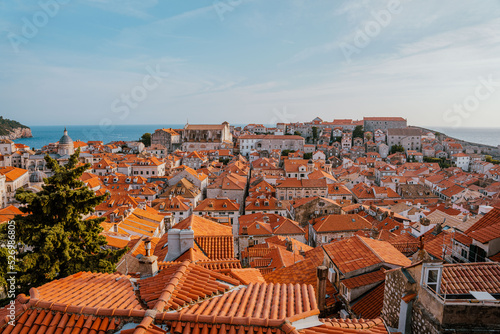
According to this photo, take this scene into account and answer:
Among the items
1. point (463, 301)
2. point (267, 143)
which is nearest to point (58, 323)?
point (463, 301)

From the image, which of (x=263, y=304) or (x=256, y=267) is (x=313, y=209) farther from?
(x=263, y=304)

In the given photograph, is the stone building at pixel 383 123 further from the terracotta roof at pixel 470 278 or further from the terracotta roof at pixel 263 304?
the terracotta roof at pixel 263 304

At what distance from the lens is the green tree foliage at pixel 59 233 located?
7352mm

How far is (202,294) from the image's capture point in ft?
15.1

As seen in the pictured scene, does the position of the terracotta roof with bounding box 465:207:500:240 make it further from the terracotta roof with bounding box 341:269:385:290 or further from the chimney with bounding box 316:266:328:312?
the chimney with bounding box 316:266:328:312

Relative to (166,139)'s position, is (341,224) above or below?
below

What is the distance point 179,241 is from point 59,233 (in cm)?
331

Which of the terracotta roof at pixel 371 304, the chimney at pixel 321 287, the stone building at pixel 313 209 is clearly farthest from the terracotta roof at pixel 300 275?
the stone building at pixel 313 209

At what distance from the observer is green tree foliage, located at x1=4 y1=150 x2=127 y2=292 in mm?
7352

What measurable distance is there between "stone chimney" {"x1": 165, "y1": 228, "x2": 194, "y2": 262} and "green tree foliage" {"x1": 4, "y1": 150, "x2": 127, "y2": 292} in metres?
1.62

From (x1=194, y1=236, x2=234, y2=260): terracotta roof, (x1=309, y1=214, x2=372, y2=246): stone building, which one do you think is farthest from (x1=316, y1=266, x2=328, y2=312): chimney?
(x1=309, y1=214, x2=372, y2=246): stone building

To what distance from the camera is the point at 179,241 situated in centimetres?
968

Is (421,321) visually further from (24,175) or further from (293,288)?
(24,175)

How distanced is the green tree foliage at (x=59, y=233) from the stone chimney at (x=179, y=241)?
1.62 meters
